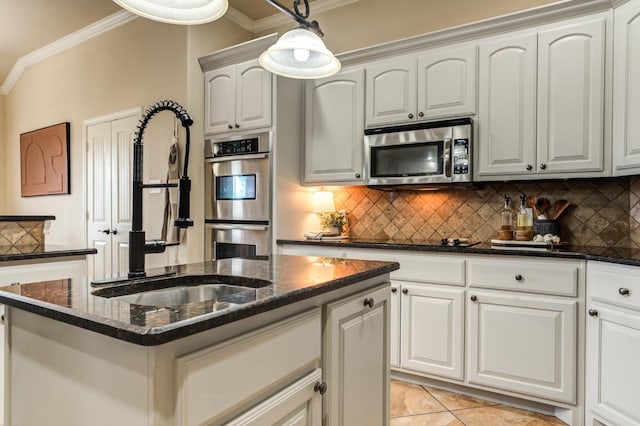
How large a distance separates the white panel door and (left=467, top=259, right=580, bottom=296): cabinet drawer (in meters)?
3.30

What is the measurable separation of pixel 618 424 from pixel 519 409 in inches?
20.9

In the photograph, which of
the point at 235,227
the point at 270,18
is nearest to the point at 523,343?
the point at 235,227

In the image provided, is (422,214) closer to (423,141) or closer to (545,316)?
(423,141)

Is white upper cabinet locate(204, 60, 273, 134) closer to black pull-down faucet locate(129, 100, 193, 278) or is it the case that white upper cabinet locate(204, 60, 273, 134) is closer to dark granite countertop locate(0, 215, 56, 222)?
dark granite countertop locate(0, 215, 56, 222)

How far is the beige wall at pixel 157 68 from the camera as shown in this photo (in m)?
3.29

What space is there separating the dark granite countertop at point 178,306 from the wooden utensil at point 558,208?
164 cm

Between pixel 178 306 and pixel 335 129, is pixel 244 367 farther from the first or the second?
pixel 335 129

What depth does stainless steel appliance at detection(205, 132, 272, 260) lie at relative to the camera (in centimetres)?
318

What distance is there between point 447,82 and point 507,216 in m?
1.01

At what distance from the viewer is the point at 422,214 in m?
3.23

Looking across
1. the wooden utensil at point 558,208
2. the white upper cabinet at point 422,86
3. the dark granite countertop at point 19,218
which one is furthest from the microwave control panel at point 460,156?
the dark granite countertop at point 19,218

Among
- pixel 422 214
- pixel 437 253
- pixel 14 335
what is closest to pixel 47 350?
pixel 14 335

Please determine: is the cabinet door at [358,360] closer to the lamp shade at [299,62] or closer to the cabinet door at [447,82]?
the lamp shade at [299,62]

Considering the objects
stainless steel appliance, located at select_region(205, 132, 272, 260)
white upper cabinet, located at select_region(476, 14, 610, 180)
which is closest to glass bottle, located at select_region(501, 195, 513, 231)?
white upper cabinet, located at select_region(476, 14, 610, 180)
